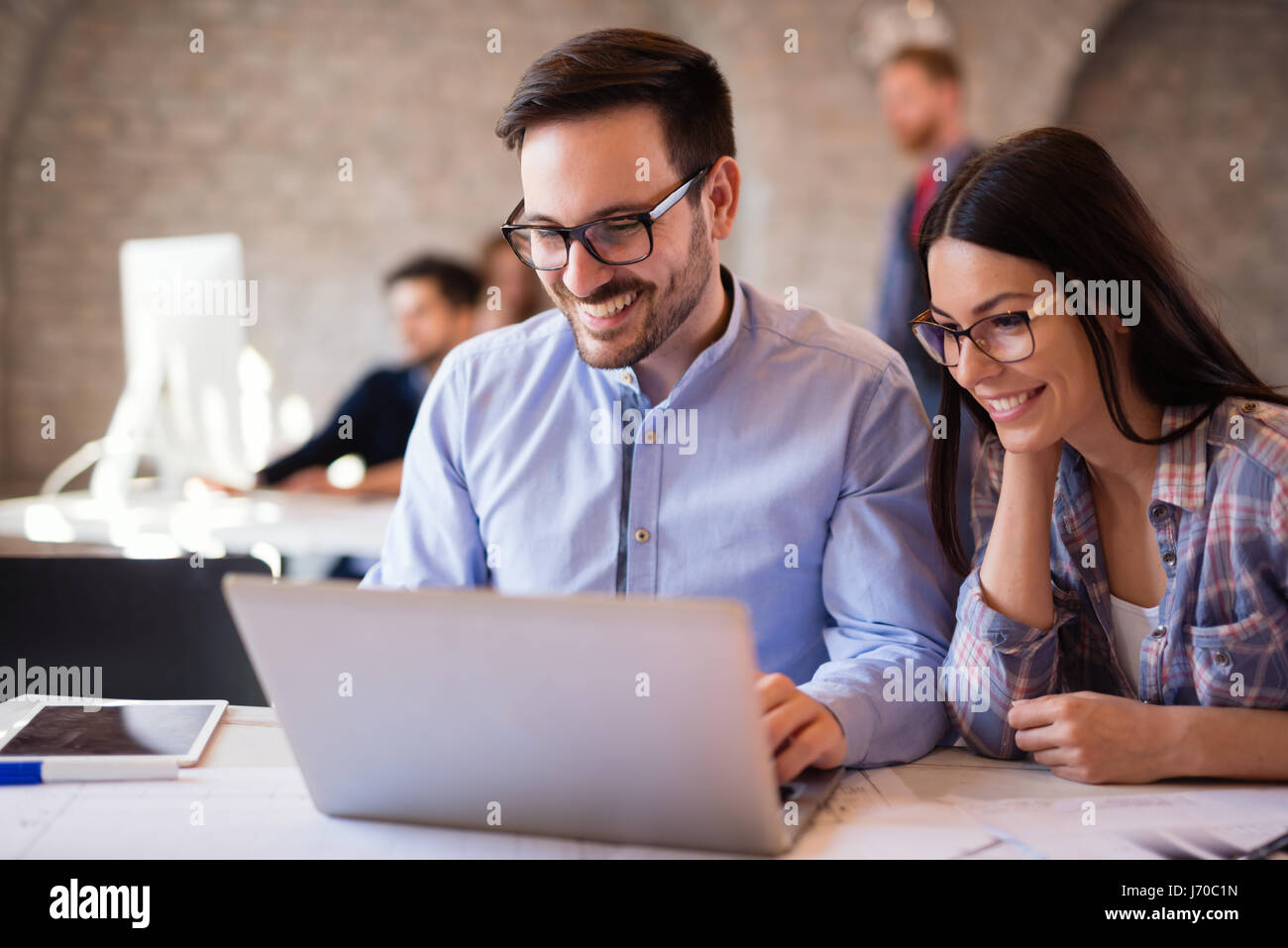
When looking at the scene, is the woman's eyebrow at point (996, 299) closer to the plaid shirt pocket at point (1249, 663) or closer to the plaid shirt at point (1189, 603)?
the plaid shirt at point (1189, 603)

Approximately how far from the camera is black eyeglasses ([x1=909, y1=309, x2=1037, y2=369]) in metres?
1.21

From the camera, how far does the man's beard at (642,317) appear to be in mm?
1476

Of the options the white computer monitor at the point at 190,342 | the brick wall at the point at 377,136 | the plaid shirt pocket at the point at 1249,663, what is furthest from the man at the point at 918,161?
the white computer monitor at the point at 190,342

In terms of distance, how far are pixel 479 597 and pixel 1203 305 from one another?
0.90 metres

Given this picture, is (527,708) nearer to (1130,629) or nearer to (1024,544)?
(1024,544)

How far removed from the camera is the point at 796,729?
42.4 inches

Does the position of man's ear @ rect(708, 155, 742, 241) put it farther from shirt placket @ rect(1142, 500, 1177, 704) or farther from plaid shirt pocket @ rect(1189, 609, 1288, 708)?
plaid shirt pocket @ rect(1189, 609, 1288, 708)

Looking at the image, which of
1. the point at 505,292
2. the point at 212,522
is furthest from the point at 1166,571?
the point at 505,292

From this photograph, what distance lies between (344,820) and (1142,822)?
673 millimetres

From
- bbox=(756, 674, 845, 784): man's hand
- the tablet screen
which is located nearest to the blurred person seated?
the tablet screen

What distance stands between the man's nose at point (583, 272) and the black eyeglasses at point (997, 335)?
39cm

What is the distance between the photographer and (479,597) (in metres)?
0.82

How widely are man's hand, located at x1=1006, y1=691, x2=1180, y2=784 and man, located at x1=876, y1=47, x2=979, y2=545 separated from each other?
48.9 inches

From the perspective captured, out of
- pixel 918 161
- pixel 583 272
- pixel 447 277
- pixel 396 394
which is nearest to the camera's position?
pixel 583 272
